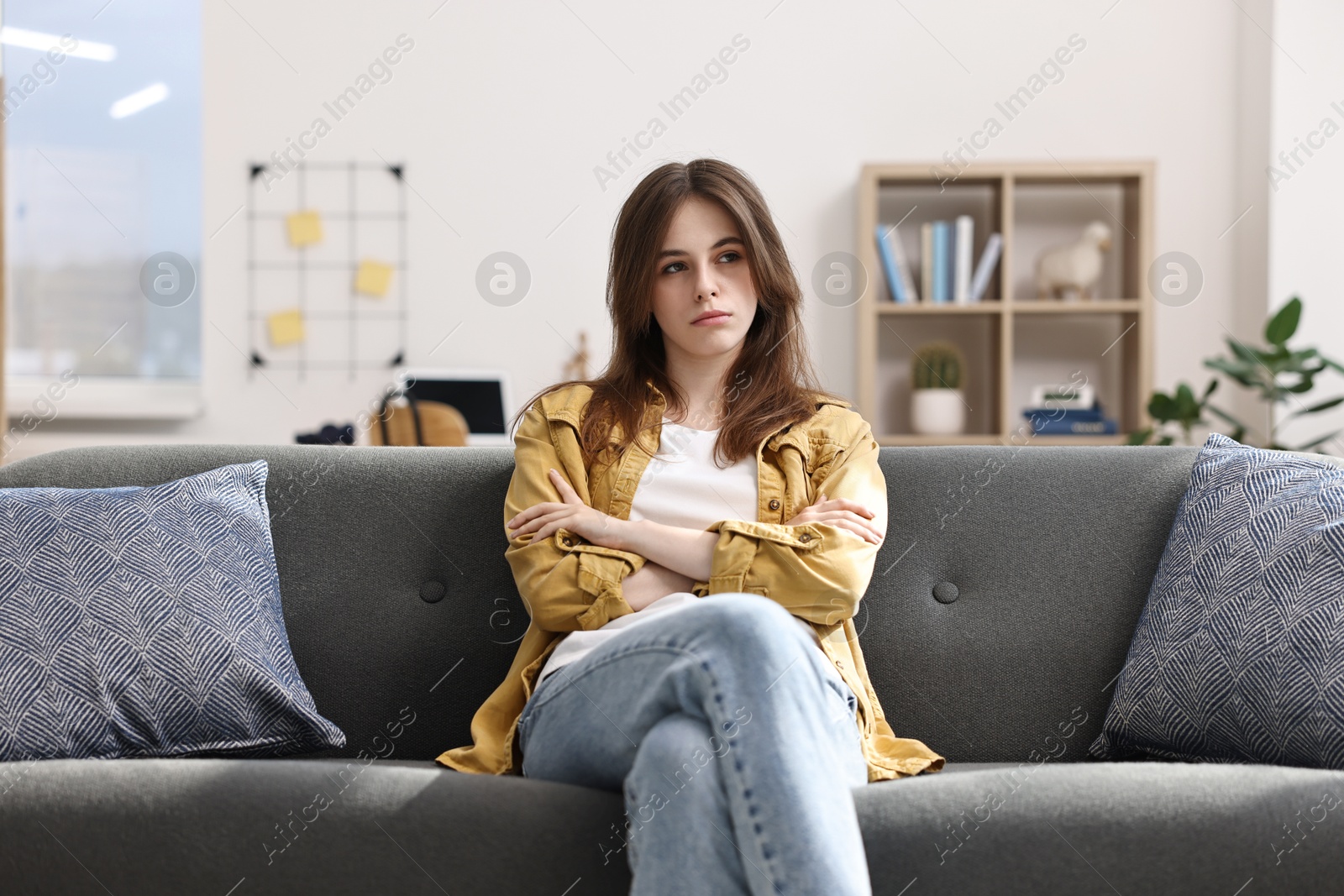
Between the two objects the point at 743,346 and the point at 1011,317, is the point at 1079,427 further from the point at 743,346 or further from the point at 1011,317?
the point at 743,346

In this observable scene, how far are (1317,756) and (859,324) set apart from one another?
7.59 ft

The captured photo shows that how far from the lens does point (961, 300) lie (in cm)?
329

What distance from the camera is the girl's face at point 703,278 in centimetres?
142

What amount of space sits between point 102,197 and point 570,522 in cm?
327

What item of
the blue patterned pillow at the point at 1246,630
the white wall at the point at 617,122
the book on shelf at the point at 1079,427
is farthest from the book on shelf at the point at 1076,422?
the blue patterned pillow at the point at 1246,630

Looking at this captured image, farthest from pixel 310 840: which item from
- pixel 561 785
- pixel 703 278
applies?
pixel 703 278

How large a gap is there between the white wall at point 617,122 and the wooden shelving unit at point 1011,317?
145mm

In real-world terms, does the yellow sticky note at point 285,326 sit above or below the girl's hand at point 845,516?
above

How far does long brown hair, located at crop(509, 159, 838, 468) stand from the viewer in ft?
4.66

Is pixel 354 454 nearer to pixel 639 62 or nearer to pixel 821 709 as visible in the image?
pixel 821 709

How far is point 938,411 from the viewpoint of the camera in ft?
11.0

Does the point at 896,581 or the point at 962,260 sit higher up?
the point at 962,260

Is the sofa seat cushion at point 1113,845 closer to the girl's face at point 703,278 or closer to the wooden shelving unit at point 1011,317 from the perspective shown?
the girl's face at point 703,278

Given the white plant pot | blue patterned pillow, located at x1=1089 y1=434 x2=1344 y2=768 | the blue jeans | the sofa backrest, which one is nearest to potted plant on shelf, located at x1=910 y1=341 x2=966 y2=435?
the white plant pot
